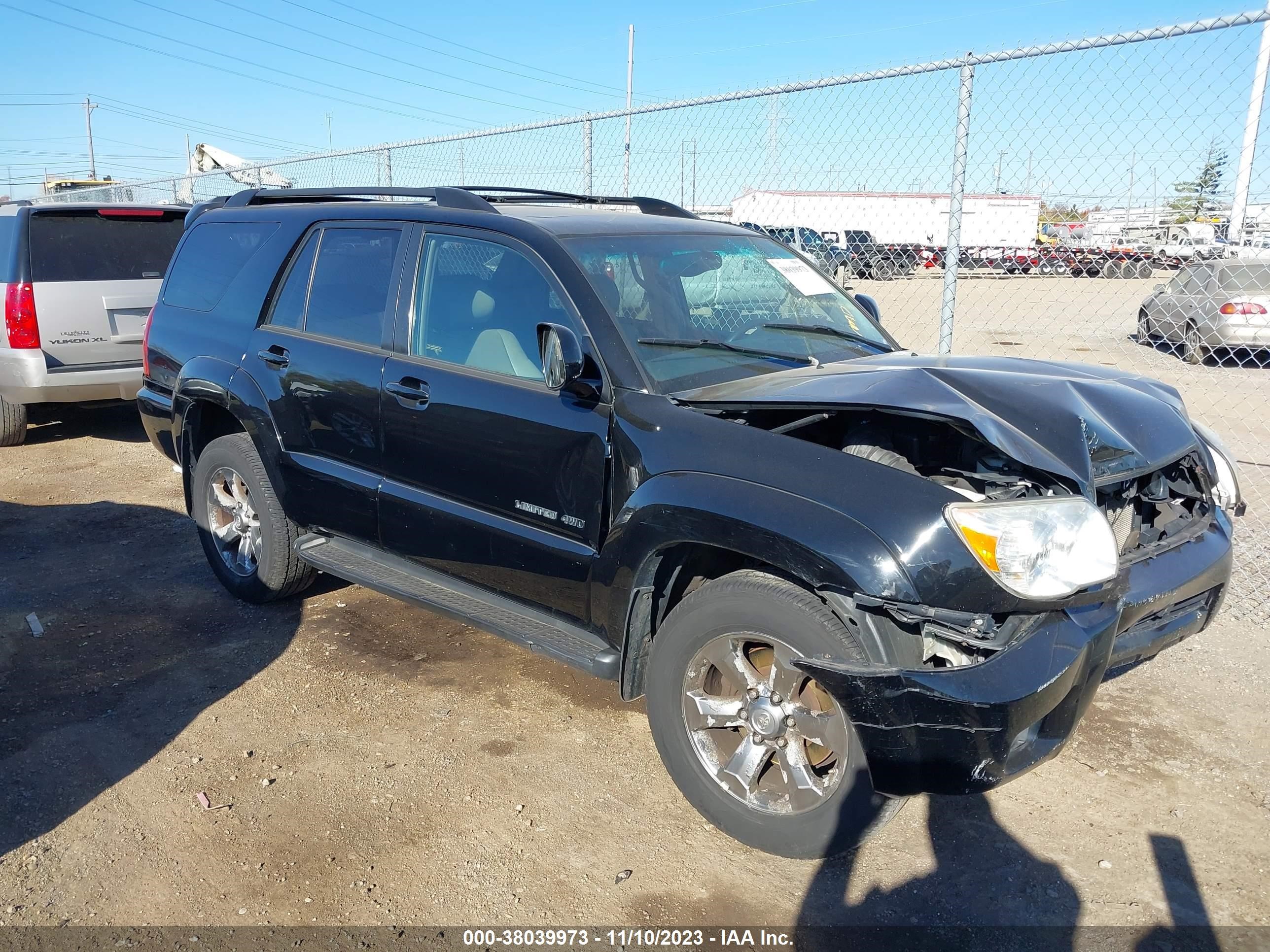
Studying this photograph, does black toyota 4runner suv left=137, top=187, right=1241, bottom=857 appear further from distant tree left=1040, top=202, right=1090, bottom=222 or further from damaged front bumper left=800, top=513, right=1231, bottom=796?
distant tree left=1040, top=202, right=1090, bottom=222

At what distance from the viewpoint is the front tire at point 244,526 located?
4.84m

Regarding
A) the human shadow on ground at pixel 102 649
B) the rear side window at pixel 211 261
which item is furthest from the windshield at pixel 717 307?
the human shadow on ground at pixel 102 649

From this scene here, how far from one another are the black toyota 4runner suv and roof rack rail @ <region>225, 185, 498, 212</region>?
0.04m

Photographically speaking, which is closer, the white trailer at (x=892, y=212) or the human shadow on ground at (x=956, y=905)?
the human shadow on ground at (x=956, y=905)

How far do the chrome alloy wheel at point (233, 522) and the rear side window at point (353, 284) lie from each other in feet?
3.43

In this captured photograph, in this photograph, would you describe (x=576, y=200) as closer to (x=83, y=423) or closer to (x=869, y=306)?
(x=869, y=306)

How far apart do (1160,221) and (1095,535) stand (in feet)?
12.9

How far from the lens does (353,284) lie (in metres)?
4.41

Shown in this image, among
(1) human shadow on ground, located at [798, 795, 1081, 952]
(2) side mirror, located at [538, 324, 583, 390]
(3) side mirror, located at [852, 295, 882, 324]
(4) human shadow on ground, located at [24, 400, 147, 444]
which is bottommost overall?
(1) human shadow on ground, located at [798, 795, 1081, 952]

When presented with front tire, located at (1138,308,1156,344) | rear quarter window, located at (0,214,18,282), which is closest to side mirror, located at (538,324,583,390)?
rear quarter window, located at (0,214,18,282)

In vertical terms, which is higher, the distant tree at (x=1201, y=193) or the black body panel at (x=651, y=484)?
the distant tree at (x=1201, y=193)

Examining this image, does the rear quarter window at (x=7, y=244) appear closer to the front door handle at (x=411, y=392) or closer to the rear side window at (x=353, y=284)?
the rear side window at (x=353, y=284)

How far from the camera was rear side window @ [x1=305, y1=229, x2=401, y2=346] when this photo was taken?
4.24 metres

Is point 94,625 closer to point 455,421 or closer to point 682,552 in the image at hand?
point 455,421
